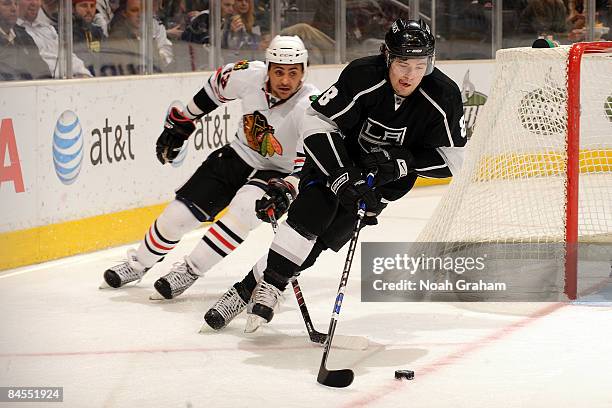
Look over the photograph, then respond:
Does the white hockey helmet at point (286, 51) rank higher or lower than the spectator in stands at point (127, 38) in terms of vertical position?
lower

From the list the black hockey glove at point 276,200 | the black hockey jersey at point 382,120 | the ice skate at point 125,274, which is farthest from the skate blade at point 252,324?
the ice skate at point 125,274

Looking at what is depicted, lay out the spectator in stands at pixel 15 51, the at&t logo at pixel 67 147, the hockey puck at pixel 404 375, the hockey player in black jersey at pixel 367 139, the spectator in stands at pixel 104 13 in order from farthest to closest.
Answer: the spectator in stands at pixel 104 13, the at&t logo at pixel 67 147, the spectator in stands at pixel 15 51, the hockey player in black jersey at pixel 367 139, the hockey puck at pixel 404 375

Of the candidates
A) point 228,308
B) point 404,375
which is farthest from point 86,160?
point 404,375

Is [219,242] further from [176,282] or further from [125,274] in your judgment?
[125,274]

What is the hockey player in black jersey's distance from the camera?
146 inches

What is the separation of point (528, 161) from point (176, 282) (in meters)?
1.80

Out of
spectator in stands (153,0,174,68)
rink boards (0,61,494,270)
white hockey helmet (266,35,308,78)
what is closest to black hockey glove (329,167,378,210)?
white hockey helmet (266,35,308,78)

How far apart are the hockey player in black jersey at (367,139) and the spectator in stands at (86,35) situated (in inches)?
95.9

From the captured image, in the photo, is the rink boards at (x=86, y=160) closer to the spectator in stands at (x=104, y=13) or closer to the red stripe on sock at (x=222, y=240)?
the spectator in stands at (x=104, y=13)

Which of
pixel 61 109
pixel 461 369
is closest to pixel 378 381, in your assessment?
pixel 461 369

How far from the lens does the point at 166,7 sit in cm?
682

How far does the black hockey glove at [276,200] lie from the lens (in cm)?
396

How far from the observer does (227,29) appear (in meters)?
7.36

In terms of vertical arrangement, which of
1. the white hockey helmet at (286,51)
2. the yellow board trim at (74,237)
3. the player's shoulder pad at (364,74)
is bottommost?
the yellow board trim at (74,237)
